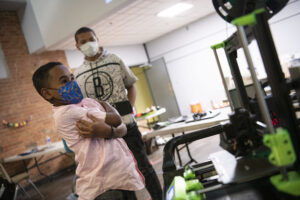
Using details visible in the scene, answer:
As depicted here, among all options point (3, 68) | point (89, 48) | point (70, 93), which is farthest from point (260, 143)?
point (3, 68)

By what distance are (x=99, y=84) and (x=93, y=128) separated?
0.88 meters

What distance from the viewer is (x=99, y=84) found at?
188cm

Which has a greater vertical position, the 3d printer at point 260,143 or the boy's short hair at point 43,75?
the boy's short hair at point 43,75

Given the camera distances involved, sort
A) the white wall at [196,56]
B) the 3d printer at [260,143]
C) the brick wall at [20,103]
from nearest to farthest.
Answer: the 3d printer at [260,143]
the brick wall at [20,103]
the white wall at [196,56]

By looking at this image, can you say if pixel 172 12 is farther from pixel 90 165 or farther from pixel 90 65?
pixel 90 165

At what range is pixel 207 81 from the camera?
7.48 metres

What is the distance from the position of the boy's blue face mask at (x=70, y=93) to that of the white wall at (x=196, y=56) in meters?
5.66

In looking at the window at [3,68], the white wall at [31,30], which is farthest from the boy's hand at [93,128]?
the window at [3,68]

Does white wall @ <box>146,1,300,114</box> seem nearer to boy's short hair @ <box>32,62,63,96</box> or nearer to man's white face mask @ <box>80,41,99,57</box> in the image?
man's white face mask @ <box>80,41,99,57</box>

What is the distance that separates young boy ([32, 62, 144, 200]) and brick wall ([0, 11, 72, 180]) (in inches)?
194

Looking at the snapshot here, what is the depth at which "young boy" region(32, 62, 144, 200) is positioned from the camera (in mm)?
1058

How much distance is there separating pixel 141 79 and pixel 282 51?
471 cm

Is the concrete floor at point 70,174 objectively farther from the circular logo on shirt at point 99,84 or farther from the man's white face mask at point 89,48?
the man's white face mask at point 89,48

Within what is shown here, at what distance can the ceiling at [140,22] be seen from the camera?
4.97 metres
